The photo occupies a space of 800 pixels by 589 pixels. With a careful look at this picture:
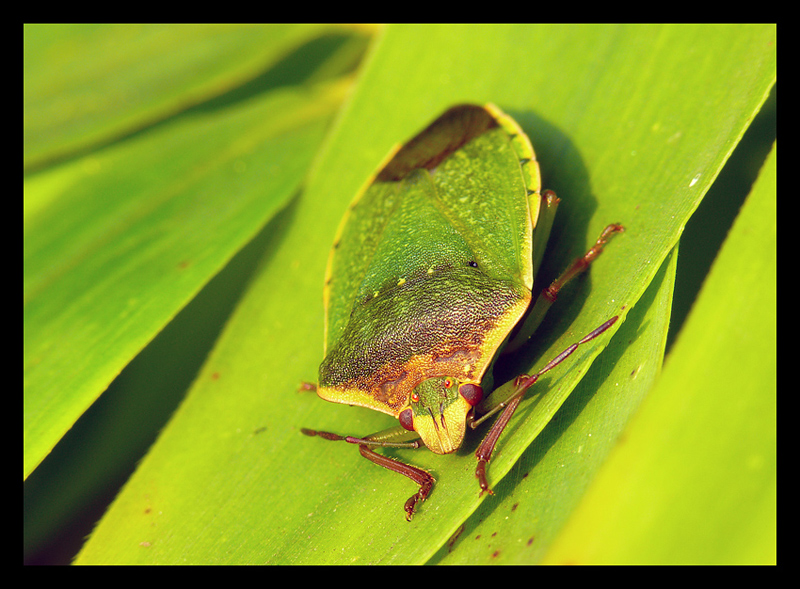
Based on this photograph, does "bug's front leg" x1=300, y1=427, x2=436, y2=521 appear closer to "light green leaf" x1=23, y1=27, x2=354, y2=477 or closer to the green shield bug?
the green shield bug

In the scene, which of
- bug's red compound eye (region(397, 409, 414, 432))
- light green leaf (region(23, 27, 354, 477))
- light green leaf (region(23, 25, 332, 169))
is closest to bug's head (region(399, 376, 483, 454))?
bug's red compound eye (region(397, 409, 414, 432))

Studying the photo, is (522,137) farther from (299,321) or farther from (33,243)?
(33,243)

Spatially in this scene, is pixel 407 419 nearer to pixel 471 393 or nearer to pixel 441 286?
pixel 471 393

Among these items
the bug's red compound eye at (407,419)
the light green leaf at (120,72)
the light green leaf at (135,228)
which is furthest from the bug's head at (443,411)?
the light green leaf at (120,72)

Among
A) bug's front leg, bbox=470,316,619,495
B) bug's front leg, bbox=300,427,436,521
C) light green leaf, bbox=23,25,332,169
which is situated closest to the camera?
bug's front leg, bbox=470,316,619,495

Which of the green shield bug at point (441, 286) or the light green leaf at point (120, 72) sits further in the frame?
the light green leaf at point (120, 72)

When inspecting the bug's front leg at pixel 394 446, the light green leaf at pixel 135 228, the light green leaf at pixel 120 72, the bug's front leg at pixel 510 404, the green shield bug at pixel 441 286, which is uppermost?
the light green leaf at pixel 120 72

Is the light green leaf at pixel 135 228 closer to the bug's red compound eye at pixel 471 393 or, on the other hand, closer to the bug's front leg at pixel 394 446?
the bug's front leg at pixel 394 446
